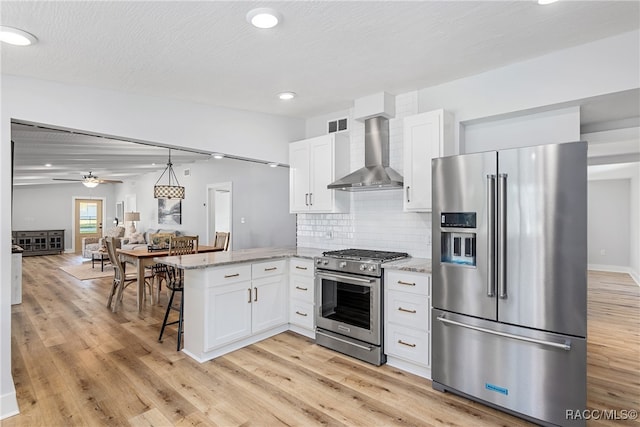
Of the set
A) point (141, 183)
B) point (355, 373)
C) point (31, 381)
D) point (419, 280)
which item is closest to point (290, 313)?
point (355, 373)

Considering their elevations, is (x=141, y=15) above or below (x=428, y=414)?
above

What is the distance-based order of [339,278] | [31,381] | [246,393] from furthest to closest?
[339,278] → [31,381] → [246,393]

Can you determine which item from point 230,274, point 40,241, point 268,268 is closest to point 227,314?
point 230,274

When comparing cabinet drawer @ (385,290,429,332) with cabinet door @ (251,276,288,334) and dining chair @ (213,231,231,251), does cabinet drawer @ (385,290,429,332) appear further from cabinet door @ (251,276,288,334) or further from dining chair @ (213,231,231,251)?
dining chair @ (213,231,231,251)

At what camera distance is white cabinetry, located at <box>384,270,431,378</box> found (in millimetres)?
2719

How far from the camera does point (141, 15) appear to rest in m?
1.88

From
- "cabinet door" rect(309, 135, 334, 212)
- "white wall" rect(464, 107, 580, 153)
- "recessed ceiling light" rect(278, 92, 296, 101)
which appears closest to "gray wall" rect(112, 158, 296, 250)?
"cabinet door" rect(309, 135, 334, 212)

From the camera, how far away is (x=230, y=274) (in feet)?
10.5

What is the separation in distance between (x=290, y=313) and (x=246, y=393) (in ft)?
4.29

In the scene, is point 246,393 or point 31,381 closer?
point 246,393

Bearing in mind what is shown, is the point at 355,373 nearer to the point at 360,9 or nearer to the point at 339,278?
the point at 339,278

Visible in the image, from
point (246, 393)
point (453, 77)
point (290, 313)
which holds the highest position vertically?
point (453, 77)

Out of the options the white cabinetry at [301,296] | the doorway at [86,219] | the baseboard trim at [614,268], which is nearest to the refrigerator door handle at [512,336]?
the white cabinetry at [301,296]

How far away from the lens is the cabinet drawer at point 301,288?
3.61 m
